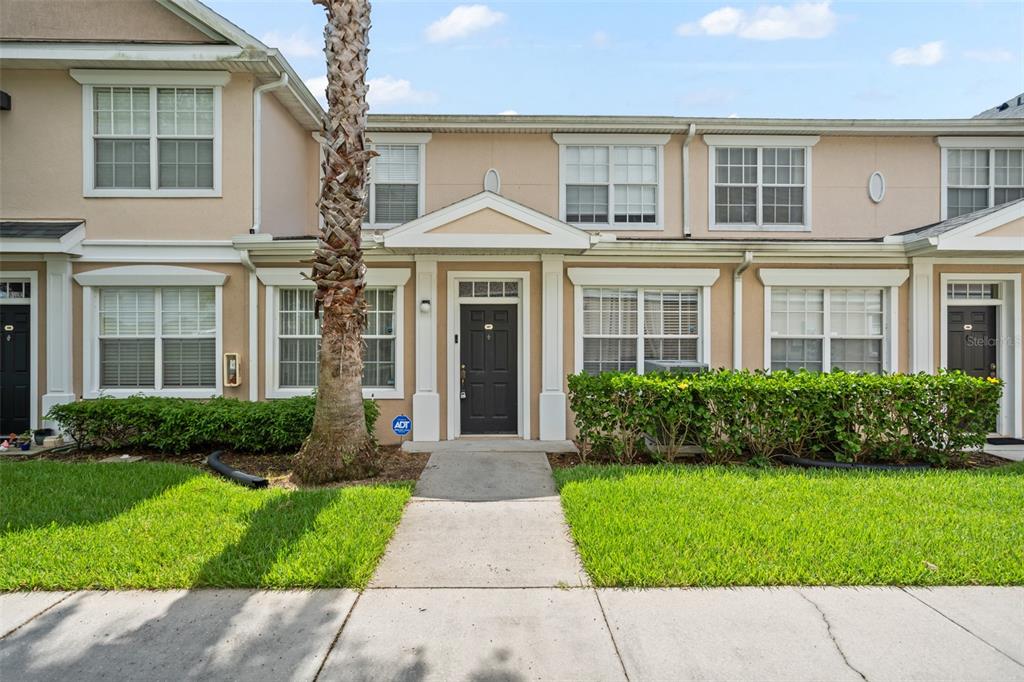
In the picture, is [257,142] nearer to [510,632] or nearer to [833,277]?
[510,632]

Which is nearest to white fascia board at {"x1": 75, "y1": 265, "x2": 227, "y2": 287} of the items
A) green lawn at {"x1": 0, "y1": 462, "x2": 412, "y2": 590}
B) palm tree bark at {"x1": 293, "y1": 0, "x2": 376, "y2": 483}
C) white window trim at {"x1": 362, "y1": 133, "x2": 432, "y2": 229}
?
white window trim at {"x1": 362, "y1": 133, "x2": 432, "y2": 229}

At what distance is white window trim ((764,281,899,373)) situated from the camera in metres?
8.76

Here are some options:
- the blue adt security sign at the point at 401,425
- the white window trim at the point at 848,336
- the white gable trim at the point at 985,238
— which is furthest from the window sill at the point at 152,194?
the white gable trim at the point at 985,238

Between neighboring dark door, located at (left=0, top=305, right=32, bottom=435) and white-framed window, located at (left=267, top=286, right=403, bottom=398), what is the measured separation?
3966 mm

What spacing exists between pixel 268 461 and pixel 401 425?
1848 mm

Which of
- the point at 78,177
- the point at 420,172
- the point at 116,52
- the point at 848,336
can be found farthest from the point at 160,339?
the point at 848,336

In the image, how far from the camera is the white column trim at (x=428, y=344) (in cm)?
845

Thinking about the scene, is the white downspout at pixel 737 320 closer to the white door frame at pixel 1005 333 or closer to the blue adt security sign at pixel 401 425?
the white door frame at pixel 1005 333

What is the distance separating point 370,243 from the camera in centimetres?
805

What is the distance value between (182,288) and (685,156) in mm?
9280

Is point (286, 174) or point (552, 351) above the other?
point (286, 174)

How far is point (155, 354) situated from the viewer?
27.9 feet

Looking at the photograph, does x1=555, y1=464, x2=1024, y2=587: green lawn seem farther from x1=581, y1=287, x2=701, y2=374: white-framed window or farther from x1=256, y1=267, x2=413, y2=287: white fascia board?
x1=256, y1=267, x2=413, y2=287: white fascia board

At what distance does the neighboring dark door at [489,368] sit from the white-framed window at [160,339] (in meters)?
4.15
